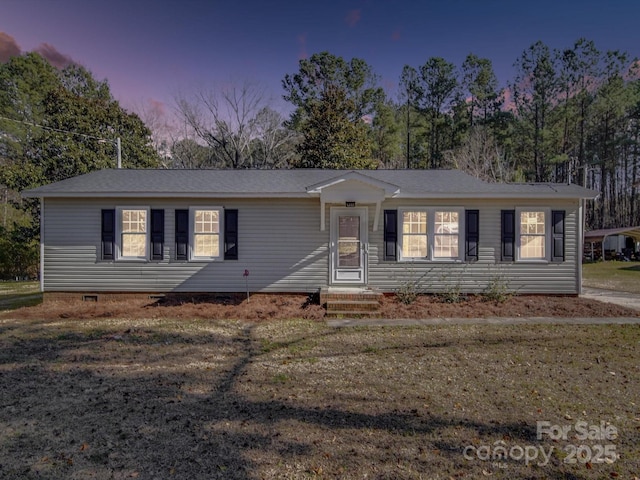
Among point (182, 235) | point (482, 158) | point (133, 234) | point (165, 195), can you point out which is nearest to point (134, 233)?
point (133, 234)

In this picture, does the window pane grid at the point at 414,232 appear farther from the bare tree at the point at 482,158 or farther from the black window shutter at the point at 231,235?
the bare tree at the point at 482,158

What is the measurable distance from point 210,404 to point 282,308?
17.1 ft

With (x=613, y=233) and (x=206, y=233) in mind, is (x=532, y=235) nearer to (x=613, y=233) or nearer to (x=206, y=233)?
(x=206, y=233)

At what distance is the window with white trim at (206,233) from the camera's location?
9.92m

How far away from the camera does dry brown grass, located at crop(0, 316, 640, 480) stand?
2.84 metres

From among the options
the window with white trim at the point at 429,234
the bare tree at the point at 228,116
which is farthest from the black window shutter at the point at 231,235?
the bare tree at the point at 228,116

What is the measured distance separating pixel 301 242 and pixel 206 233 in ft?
8.47

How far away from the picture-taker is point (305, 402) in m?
3.96

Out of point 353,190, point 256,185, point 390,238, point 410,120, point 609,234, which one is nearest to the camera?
point 353,190

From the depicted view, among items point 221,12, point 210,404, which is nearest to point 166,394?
point 210,404

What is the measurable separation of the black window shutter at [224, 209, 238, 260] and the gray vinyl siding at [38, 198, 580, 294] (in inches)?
5.3

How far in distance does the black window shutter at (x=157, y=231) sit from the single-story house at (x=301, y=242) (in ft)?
0.09

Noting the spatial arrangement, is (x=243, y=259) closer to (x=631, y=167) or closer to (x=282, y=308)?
(x=282, y=308)

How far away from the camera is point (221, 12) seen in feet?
54.8
